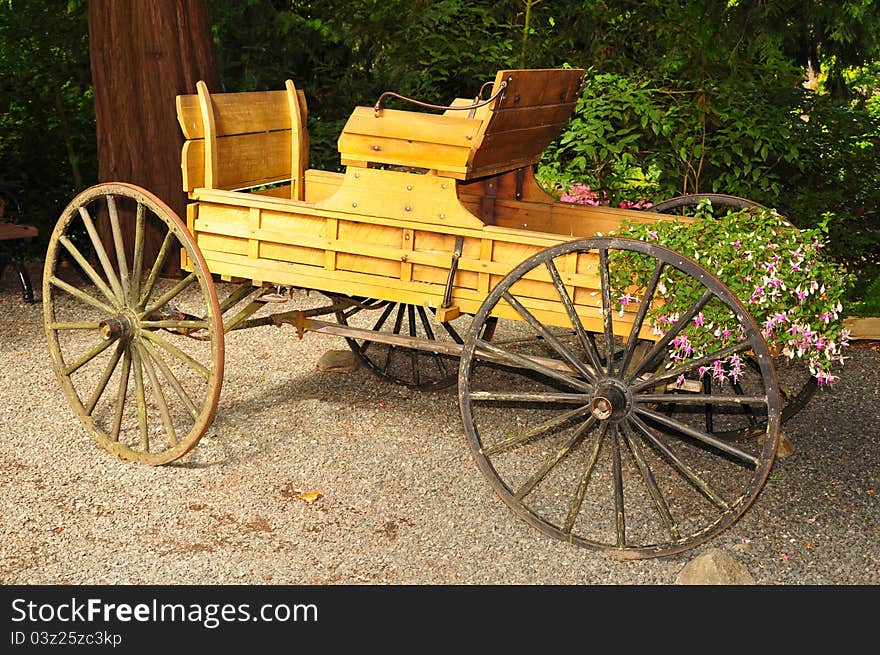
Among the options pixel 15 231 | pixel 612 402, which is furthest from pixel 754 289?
pixel 15 231

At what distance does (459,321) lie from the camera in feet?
23.2

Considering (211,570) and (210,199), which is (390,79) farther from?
(211,570)

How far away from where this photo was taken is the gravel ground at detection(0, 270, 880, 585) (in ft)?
12.2

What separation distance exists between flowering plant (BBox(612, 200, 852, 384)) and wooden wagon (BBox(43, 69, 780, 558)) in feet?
0.08

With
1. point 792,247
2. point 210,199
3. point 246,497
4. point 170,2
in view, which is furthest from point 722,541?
point 170,2

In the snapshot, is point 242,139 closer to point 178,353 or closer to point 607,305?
point 178,353

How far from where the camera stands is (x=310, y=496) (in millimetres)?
4254

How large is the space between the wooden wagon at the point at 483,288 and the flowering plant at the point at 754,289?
25 mm

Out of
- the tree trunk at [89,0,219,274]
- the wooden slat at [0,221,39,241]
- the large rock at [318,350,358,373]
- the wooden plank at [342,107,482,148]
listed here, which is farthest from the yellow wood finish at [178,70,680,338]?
the wooden slat at [0,221,39,241]

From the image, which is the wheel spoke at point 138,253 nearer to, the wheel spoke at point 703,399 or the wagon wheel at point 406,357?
the wagon wheel at point 406,357

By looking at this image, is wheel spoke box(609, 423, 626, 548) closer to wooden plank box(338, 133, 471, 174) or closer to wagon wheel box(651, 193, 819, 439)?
wagon wheel box(651, 193, 819, 439)

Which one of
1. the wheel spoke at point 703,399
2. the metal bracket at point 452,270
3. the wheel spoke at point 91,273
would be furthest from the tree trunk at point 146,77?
the wheel spoke at point 703,399

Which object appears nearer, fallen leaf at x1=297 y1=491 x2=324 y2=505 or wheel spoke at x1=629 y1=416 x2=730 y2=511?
wheel spoke at x1=629 y1=416 x2=730 y2=511

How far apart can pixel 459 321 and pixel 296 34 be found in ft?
11.8
